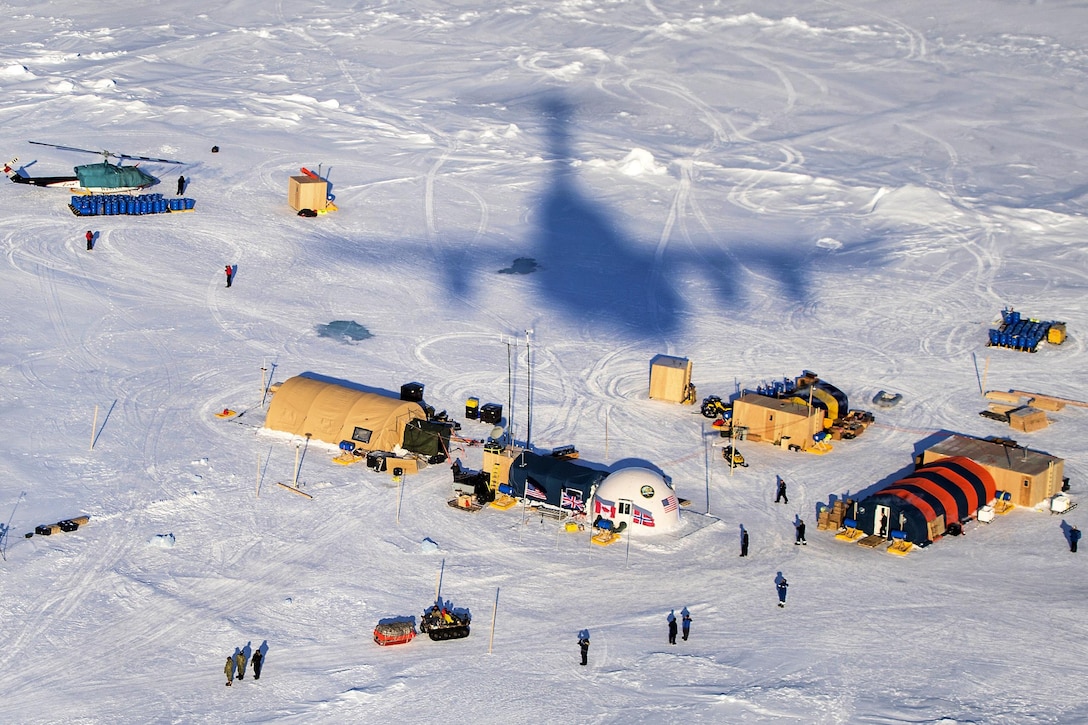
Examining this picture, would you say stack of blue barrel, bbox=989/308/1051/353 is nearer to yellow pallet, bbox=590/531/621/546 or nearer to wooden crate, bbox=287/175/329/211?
yellow pallet, bbox=590/531/621/546

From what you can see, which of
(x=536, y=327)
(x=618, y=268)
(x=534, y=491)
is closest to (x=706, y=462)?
(x=534, y=491)

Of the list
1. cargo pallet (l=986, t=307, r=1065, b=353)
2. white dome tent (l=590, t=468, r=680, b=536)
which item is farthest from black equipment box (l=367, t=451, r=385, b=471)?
cargo pallet (l=986, t=307, r=1065, b=353)

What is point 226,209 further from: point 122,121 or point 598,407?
point 598,407

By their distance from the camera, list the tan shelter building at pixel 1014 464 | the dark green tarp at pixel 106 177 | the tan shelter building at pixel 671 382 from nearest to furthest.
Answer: the tan shelter building at pixel 1014 464
the tan shelter building at pixel 671 382
the dark green tarp at pixel 106 177

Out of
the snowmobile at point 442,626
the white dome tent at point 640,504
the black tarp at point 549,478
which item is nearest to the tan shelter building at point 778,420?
the black tarp at point 549,478

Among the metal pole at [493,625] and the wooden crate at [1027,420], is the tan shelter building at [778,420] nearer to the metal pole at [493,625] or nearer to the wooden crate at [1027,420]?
the wooden crate at [1027,420]

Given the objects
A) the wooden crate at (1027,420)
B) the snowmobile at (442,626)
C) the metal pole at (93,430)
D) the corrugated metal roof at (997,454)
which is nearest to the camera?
the snowmobile at (442,626)

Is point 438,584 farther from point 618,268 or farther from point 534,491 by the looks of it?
point 618,268
